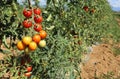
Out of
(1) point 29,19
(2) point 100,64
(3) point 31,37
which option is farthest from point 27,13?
(2) point 100,64

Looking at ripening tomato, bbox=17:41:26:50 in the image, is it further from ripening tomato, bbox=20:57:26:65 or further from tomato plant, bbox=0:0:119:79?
ripening tomato, bbox=20:57:26:65

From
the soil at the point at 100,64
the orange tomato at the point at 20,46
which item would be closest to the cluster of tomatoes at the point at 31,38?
the orange tomato at the point at 20,46

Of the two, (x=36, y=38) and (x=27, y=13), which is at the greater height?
(x=27, y=13)

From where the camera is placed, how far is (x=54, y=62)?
4.03m

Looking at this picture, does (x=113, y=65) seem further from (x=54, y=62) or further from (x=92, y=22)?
(x=54, y=62)

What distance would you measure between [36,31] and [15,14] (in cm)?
33

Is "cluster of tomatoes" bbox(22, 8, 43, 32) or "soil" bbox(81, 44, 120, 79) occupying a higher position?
"cluster of tomatoes" bbox(22, 8, 43, 32)

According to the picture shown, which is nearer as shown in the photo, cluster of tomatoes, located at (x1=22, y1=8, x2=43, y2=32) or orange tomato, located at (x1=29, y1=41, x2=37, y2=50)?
orange tomato, located at (x1=29, y1=41, x2=37, y2=50)

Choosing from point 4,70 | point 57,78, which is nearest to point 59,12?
point 57,78

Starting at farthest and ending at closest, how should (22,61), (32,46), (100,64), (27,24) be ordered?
(100,64)
(22,61)
(27,24)
(32,46)

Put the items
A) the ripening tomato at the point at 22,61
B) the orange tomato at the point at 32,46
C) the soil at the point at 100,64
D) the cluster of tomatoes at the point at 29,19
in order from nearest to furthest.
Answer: the orange tomato at the point at 32,46, the cluster of tomatoes at the point at 29,19, the ripening tomato at the point at 22,61, the soil at the point at 100,64

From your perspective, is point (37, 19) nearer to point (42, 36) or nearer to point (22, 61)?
point (42, 36)

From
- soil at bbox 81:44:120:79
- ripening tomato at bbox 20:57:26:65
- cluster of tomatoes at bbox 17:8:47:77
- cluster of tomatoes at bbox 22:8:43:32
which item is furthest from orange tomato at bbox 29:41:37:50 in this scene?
soil at bbox 81:44:120:79

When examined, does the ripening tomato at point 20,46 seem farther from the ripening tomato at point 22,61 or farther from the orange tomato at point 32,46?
the ripening tomato at point 22,61
